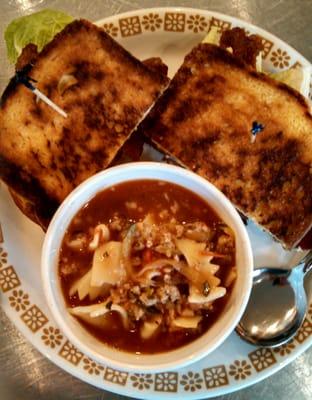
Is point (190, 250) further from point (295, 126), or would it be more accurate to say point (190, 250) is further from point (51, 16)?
point (51, 16)

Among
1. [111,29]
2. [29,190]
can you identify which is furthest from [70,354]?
[111,29]

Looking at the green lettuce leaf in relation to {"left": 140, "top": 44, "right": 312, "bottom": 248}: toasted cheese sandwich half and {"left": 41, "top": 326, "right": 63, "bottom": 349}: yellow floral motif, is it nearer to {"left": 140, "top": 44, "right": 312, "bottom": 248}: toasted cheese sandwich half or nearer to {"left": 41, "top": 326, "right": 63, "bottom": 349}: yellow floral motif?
{"left": 140, "top": 44, "right": 312, "bottom": 248}: toasted cheese sandwich half

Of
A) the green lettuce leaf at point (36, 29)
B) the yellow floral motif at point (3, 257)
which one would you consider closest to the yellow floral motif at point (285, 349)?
the yellow floral motif at point (3, 257)

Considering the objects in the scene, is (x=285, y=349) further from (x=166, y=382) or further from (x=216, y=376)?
(x=166, y=382)

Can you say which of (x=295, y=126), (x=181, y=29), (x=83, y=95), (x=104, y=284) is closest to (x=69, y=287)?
(x=104, y=284)

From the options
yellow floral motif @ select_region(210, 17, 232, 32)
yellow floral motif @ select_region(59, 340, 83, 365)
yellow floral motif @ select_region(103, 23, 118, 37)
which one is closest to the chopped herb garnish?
yellow floral motif @ select_region(210, 17, 232, 32)

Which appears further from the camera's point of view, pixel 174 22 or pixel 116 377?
pixel 174 22

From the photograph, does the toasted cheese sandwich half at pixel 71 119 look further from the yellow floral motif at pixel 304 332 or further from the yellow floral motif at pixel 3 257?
the yellow floral motif at pixel 304 332
